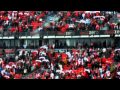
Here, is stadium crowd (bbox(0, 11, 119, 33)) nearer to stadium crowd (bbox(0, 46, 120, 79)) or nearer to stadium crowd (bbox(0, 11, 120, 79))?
stadium crowd (bbox(0, 11, 120, 79))

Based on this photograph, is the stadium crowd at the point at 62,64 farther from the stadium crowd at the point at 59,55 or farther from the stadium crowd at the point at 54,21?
the stadium crowd at the point at 54,21

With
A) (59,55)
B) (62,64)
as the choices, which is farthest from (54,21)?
(62,64)

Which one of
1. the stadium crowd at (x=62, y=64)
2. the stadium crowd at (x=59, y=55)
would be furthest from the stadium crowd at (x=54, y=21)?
the stadium crowd at (x=62, y=64)

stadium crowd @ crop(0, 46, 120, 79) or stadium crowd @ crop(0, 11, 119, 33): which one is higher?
stadium crowd @ crop(0, 11, 119, 33)

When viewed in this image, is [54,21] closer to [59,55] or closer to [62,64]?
[59,55]

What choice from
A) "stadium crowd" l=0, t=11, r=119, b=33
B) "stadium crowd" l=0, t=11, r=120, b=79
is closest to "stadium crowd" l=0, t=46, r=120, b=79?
"stadium crowd" l=0, t=11, r=120, b=79
